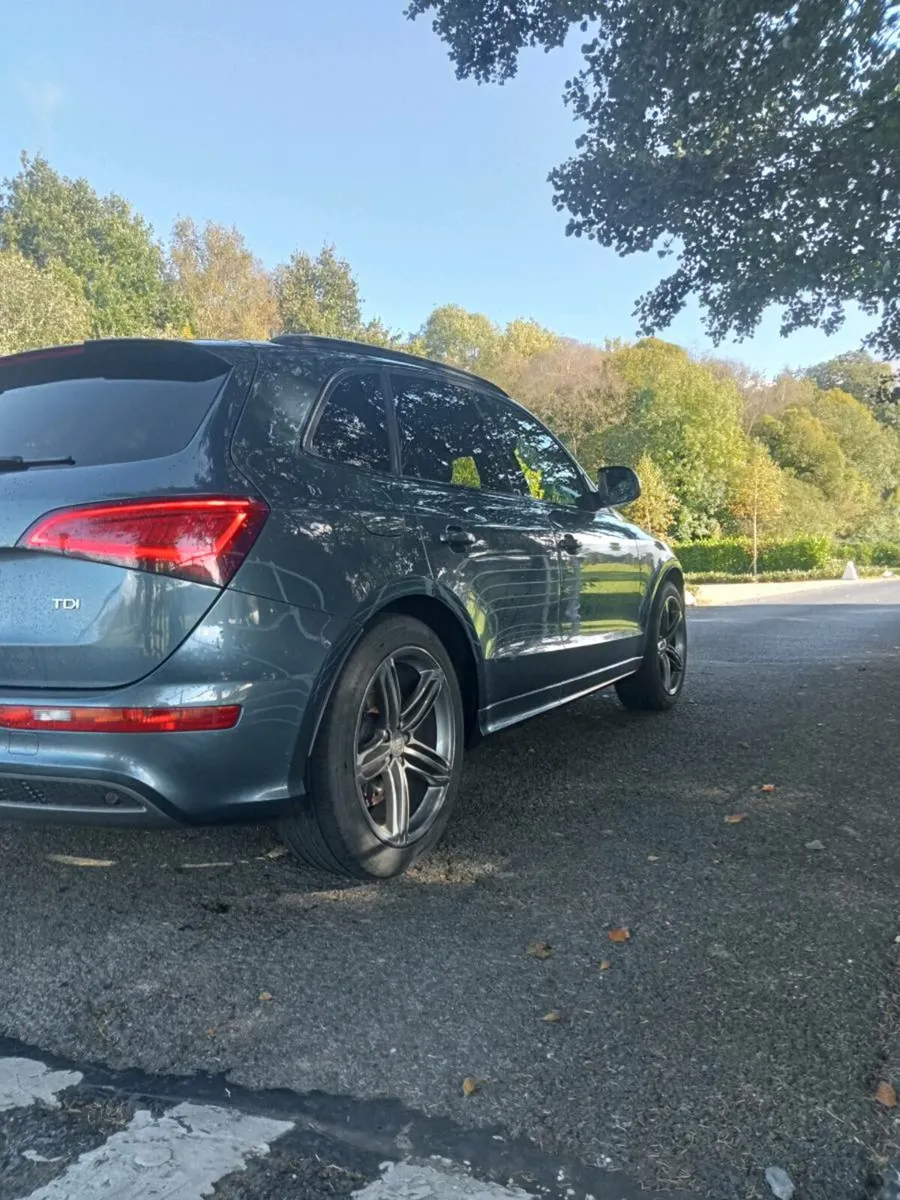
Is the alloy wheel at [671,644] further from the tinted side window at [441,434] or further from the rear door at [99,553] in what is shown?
the rear door at [99,553]

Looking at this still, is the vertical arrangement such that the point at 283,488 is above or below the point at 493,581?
above

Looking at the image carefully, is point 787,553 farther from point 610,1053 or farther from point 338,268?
point 610,1053

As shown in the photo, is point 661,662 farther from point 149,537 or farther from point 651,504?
point 651,504

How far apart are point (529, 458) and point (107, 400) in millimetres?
2197

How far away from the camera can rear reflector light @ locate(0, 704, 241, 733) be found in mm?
2367

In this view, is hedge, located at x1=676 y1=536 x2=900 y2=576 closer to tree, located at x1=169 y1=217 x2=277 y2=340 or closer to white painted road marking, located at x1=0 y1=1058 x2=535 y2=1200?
tree, located at x1=169 y1=217 x2=277 y2=340

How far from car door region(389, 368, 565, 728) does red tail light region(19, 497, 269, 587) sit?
87 centimetres

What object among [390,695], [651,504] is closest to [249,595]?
[390,695]

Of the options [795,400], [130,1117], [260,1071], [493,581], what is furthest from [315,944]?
[795,400]

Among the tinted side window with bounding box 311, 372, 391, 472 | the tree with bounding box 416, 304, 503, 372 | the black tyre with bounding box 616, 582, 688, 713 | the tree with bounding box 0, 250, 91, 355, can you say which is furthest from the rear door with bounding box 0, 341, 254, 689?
the tree with bounding box 416, 304, 503, 372

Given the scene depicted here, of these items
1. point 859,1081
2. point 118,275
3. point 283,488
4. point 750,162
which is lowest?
point 859,1081

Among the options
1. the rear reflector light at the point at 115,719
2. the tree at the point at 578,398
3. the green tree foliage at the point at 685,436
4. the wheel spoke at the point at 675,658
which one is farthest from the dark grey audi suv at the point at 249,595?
the tree at the point at 578,398

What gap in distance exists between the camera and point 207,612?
240 centimetres

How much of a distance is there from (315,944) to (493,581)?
1548 millimetres
